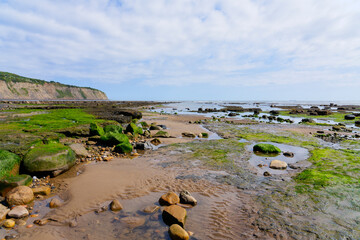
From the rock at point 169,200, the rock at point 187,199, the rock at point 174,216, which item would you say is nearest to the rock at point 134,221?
the rock at point 174,216

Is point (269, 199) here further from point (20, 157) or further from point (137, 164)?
point (20, 157)

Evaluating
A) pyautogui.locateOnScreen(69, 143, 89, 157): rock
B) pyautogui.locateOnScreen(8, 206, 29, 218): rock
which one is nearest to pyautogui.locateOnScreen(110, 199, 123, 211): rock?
pyautogui.locateOnScreen(8, 206, 29, 218): rock

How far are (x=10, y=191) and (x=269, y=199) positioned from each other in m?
8.97

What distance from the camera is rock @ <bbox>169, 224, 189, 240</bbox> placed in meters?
4.73

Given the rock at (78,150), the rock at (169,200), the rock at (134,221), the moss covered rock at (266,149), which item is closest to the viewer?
the rock at (134,221)

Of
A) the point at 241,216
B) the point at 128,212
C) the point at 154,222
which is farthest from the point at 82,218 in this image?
the point at 241,216

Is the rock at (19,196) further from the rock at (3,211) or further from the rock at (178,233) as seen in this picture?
the rock at (178,233)

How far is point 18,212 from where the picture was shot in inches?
216

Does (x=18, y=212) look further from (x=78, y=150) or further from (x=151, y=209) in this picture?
(x=78, y=150)

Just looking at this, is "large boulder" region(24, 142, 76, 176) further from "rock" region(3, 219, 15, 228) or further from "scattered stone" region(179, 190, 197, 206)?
"scattered stone" region(179, 190, 197, 206)

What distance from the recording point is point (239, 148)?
14.5 meters

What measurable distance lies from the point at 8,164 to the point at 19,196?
244 cm

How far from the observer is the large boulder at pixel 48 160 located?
8.02 meters

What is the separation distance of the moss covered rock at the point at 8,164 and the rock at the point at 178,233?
6861 millimetres
